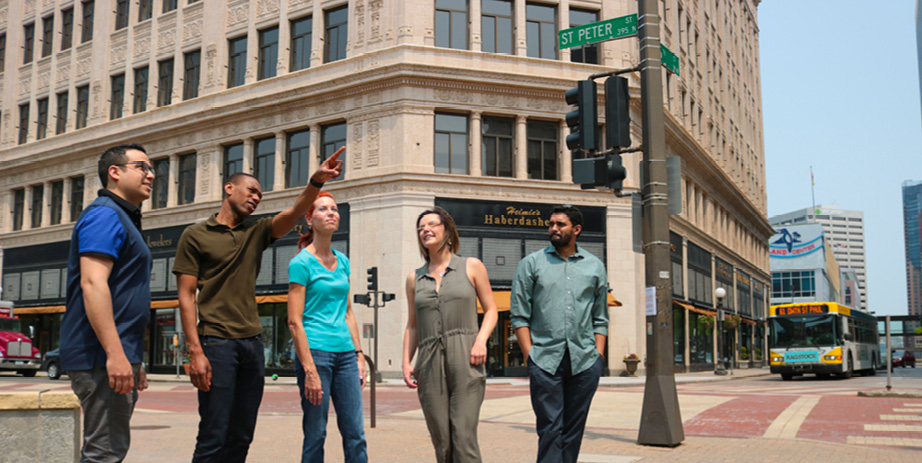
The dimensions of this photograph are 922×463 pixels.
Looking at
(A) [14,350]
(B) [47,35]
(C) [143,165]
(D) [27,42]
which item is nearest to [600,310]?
(C) [143,165]

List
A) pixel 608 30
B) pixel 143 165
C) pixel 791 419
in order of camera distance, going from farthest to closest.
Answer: pixel 791 419 < pixel 608 30 < pixel 143 165

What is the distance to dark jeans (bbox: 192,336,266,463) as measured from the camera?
4.82m

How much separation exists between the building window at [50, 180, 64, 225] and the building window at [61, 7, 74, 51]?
23.3ft

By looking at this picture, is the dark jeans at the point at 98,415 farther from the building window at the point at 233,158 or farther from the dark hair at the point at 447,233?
the building window at the point at 233,158

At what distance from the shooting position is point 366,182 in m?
30.0

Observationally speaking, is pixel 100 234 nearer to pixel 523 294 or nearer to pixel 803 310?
pixel 523 294

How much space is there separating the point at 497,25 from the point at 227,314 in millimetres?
27479

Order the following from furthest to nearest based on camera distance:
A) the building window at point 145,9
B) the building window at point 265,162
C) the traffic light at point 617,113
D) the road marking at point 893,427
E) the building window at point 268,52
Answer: the building window at point 145,9 → the building window at point 268,52 → the building window at point 265,162 → the road marking at point 893,427 → the traffic light at point 617,113

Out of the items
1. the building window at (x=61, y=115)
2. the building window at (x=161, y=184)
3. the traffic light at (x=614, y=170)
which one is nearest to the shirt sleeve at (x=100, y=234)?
the traffic light at (x=614, y=170)

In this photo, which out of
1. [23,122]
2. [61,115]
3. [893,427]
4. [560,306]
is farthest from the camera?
[23,122]

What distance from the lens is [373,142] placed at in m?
30.2

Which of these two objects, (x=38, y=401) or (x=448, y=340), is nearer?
(x=38, y=401)

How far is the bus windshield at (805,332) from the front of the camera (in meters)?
31.5

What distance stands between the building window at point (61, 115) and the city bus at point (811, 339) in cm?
3445
